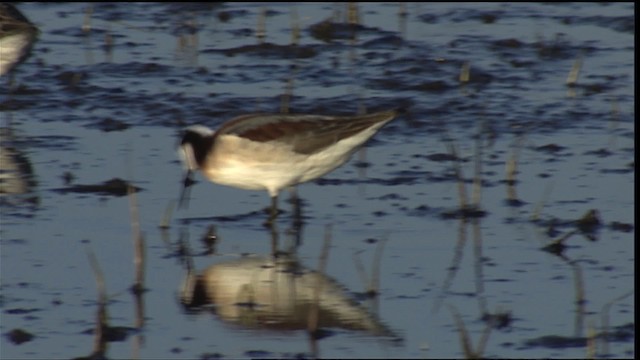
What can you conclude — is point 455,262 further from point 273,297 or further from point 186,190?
point 186,190

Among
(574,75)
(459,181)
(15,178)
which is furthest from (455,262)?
(574,75)

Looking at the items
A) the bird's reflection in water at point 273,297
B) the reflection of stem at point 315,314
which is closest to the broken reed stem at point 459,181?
the bird's reflection in water at point 273,297

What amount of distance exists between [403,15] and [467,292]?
7.95 meters

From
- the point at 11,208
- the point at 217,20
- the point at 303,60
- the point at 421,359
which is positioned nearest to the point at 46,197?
the point at 11,208

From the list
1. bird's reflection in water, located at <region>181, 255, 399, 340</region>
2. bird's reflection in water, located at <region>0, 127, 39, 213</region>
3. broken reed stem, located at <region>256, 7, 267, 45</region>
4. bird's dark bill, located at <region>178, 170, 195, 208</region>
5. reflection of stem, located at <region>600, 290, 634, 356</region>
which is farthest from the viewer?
broken reed stem, located at <region>256, 7, 267, 45</region>

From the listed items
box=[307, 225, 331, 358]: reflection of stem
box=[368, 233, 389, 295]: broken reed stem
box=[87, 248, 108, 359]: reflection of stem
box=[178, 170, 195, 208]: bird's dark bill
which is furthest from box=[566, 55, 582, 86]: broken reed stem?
box=[87, 248, 108, 359]: reflection of stem

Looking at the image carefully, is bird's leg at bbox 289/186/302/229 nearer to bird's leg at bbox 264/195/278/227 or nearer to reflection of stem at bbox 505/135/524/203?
bird's leg at bbox 264/195/278/227

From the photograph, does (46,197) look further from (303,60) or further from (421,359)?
(303,60)

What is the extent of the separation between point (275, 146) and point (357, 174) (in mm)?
1305

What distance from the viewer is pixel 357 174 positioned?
10.9 meters

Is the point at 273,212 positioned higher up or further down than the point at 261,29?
further down

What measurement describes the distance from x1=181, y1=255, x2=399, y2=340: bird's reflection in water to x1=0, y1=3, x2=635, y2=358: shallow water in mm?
60

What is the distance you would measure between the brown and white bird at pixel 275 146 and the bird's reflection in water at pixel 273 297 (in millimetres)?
688

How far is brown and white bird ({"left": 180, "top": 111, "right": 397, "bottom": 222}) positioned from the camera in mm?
9688
